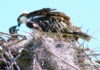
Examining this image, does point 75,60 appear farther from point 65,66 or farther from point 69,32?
point 69,32

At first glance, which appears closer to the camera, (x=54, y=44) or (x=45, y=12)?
(x=54, y=44)

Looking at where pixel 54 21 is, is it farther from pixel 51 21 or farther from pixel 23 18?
pixel 23 18

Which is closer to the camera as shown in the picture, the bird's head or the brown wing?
the brown wing

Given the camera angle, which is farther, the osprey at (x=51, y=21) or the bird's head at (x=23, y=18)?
the bird's head at (x=23, y=18)

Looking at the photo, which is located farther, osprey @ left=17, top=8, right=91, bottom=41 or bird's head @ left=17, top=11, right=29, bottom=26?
bird's head @ left=17, top=11, right=29, bottom=26

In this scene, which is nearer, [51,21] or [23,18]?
[51,21]

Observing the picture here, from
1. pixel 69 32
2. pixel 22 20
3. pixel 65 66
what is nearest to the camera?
pixel 65 66

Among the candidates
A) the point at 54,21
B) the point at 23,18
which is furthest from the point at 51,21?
the point at 23,18

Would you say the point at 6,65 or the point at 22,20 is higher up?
the point at 22,20

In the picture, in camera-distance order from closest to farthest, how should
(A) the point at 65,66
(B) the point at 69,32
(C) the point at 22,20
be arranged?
(A) the point at 65,66 < (B) the point at 69,32 < (C) the point at 22,20

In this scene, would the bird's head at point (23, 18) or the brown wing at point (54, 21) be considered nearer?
the brown wing at point (54, 21)

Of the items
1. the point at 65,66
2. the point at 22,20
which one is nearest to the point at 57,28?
the point at 22,20
